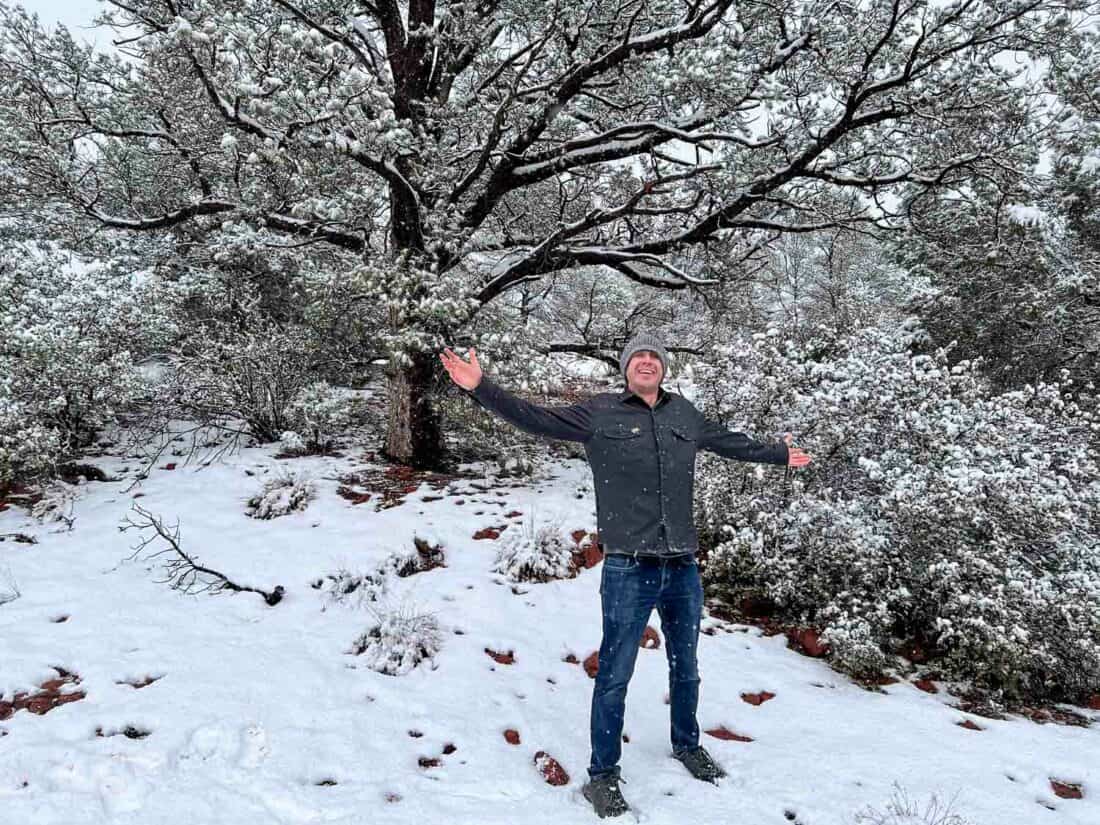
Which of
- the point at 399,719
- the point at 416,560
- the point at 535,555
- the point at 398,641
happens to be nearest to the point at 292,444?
the point at 416,560

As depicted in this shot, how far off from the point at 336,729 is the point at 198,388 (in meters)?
5.89

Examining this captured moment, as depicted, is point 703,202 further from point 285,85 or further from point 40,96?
point 40,96

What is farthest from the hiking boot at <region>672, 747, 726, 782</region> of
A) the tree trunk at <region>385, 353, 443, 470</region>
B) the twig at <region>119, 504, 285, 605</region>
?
the tree trunk at <region>385, 353, 443, 470</region>

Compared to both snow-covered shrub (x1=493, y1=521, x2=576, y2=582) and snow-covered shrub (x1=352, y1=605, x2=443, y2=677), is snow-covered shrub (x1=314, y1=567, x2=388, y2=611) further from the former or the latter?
snow-covered shrub (x1=493, y1=521, x2=576, y2=582)

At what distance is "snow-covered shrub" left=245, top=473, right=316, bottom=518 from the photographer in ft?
18.9

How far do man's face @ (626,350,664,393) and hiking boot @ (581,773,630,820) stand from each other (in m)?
1.79

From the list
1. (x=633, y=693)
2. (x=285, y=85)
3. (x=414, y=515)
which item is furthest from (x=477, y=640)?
(x=285, y=85)

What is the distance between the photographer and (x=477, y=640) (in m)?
4.04

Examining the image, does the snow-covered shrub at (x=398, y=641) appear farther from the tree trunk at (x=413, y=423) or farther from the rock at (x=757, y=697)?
the tree trunk at (x=413, y=423)

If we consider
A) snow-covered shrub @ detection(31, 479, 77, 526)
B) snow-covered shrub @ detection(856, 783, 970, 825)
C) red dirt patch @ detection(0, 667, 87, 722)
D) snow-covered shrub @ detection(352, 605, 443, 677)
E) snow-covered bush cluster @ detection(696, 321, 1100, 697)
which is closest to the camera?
snow-covered shrub @ detection(856, 783, 970, 825)

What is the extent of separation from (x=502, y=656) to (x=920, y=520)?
10.6 ft

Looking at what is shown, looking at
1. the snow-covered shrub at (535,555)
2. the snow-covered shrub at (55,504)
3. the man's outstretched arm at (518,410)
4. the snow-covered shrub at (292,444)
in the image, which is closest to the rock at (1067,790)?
the man's outstretched arm at (518,410)

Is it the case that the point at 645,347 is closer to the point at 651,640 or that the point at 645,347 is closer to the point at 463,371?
the point at 463,371

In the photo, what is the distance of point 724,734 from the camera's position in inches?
131
